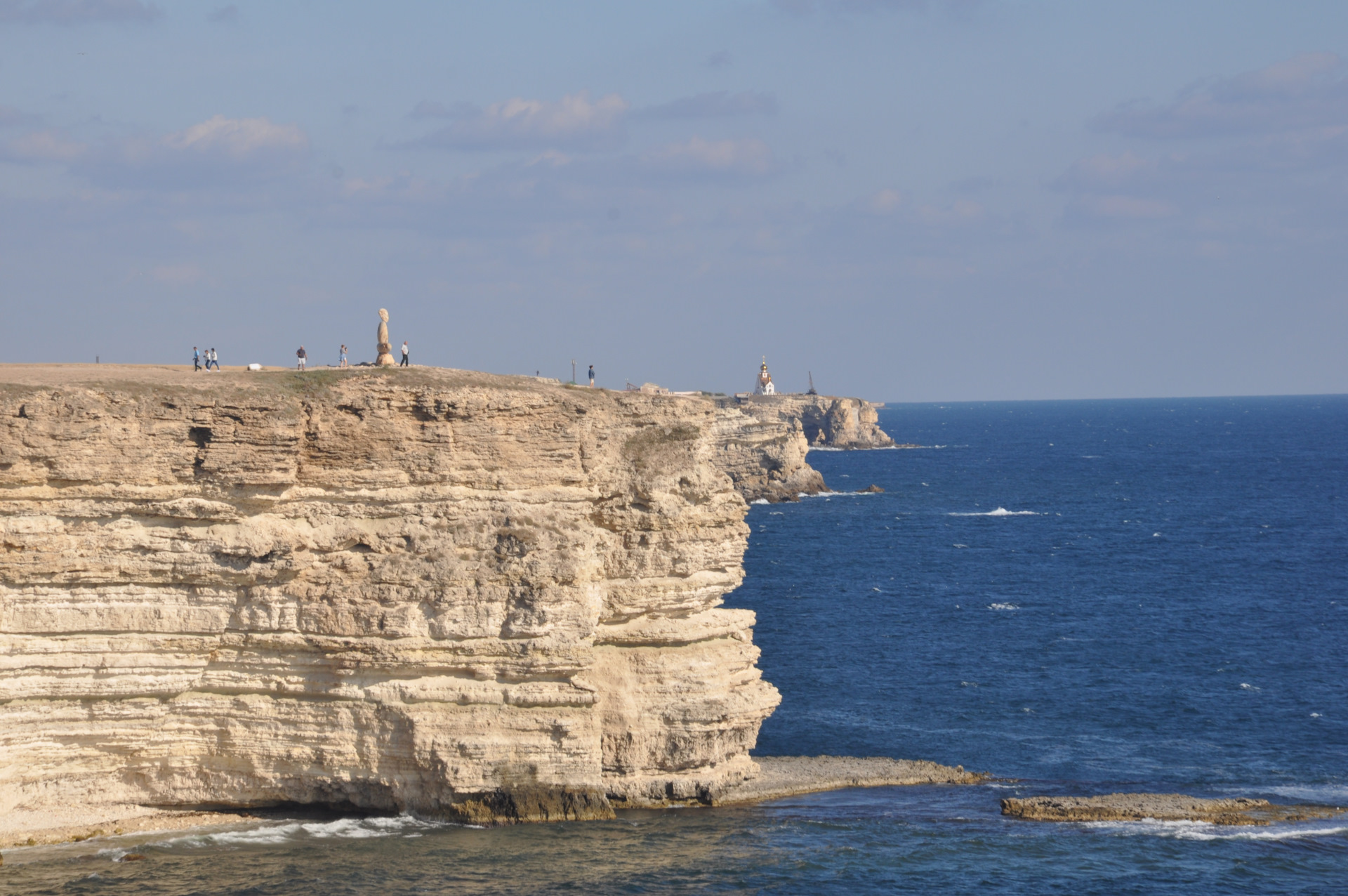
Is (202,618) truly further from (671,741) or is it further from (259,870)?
(671,741)

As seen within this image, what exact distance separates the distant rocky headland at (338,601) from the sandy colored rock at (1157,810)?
9846 millimetres

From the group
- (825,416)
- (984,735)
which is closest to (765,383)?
(825,416)

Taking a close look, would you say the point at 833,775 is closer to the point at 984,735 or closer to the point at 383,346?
the point at 984,735

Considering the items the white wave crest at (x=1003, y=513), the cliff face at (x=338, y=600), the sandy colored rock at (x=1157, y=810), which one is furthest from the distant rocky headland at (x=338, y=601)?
the white wave crest at (x=1003, y=513)

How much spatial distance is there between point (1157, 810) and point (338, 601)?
961 inches

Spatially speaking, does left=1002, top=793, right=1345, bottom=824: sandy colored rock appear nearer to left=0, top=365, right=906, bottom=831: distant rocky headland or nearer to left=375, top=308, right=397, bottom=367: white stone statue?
left=0, top=365, right=906, bottom=831: distant rocky headland

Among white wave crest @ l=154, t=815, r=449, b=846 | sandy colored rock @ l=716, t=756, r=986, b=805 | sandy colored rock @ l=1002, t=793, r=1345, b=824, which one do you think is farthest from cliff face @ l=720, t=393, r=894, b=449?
white wave crest @ l=154, t=815, r=449, b=846

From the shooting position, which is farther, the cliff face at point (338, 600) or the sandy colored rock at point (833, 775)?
the sandy colored rock at point (833, 775)

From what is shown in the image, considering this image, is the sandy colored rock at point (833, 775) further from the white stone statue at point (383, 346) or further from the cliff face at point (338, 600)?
the white stone statue at point (383, 346)

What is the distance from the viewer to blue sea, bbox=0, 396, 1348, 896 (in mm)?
30906

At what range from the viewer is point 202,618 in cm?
3200

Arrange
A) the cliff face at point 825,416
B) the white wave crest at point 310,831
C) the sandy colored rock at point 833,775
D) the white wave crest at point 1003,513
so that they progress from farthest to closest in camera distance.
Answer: the cliff face at point 825,416 < the white wave crest at point 1003,513 < the sandy colored rock at point 833,775 < the white wave crest at point 310,831

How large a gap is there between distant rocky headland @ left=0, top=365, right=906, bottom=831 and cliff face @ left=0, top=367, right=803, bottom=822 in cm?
6

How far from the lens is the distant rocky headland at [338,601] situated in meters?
31.3
